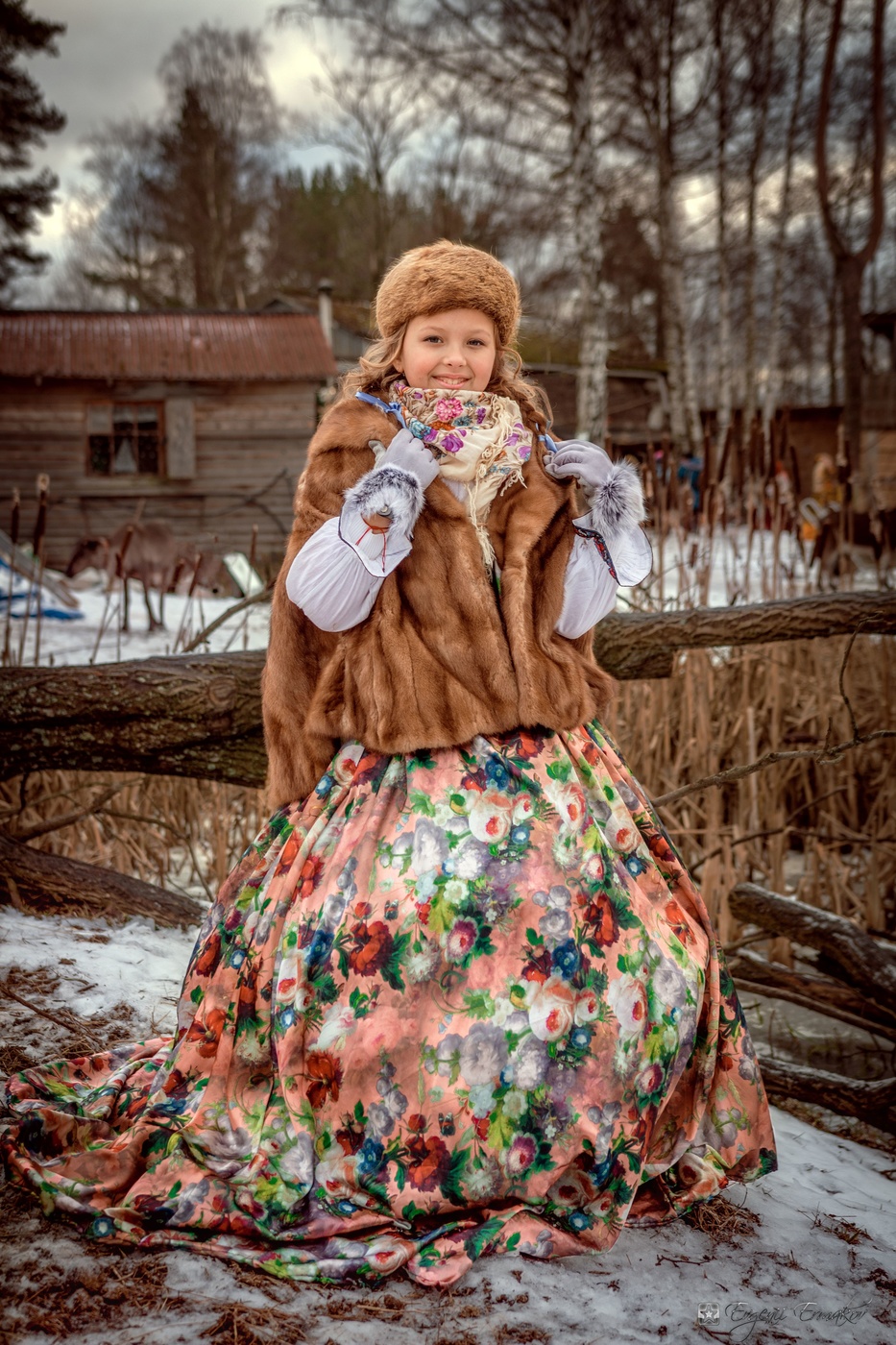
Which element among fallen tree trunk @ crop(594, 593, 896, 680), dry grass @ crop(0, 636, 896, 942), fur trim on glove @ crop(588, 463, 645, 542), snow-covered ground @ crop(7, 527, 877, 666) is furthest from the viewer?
snow-covered ground @ crop(7, 527, 877, 666)

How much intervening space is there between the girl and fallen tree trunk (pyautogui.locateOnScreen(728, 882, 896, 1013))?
2.77ft

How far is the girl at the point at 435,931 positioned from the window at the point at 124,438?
11.9 metres

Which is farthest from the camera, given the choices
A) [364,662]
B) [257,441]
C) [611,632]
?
[257,441]

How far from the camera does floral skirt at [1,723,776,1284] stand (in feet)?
5.16

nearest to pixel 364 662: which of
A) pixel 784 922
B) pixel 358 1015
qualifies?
pixel 358 1015

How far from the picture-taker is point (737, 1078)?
1806mm

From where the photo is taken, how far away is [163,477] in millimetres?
12859

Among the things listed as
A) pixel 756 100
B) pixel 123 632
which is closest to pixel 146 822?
pixel 123 632

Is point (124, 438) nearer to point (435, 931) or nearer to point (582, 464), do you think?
point (582, 464)

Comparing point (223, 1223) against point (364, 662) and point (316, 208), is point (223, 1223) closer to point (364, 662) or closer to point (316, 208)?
point (364, 662)

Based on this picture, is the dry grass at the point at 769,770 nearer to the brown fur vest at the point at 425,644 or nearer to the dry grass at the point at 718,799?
the dry grass at the point at 718,799

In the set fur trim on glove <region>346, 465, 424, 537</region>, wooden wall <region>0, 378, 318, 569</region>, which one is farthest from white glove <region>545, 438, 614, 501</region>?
wooden wall <region>0, 378, 318, 569</region>

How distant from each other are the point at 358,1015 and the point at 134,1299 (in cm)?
49

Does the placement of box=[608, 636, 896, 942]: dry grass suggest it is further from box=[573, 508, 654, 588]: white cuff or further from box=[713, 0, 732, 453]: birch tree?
Result: box=[713, 0, 732, 453]: birch tree
